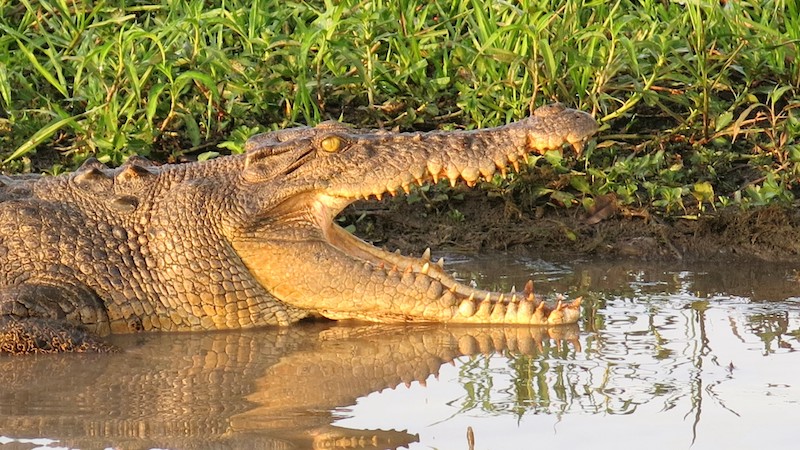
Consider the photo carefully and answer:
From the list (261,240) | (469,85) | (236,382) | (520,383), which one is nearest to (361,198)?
(261,240)

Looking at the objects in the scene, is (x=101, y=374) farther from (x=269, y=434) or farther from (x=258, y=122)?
(x=258, y=122)

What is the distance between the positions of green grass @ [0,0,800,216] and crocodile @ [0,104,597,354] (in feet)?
4.74

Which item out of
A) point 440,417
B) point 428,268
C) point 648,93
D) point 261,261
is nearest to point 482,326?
point 428,268

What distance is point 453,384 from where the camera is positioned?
483 cm

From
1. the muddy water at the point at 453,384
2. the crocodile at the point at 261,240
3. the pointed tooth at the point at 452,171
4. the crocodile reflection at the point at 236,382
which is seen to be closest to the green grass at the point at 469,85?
the muddy water at the point at 453,384

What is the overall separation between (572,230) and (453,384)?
2467 millimetres

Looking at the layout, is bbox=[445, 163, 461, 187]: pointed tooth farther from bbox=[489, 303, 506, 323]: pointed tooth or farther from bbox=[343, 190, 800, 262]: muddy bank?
bbox=[343, 190, 800, 262]: muddy bank

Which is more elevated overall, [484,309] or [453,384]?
[484,309]

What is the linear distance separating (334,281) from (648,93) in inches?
93.0

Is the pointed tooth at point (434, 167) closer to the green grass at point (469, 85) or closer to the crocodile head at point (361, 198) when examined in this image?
the crocodile head at point (361, 198)

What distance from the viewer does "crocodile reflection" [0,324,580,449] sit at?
4.21m

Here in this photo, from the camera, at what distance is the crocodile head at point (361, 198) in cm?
572

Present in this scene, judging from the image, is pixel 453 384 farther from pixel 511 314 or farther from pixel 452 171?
pixel 452 171

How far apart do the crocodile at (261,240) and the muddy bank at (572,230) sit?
124cm
